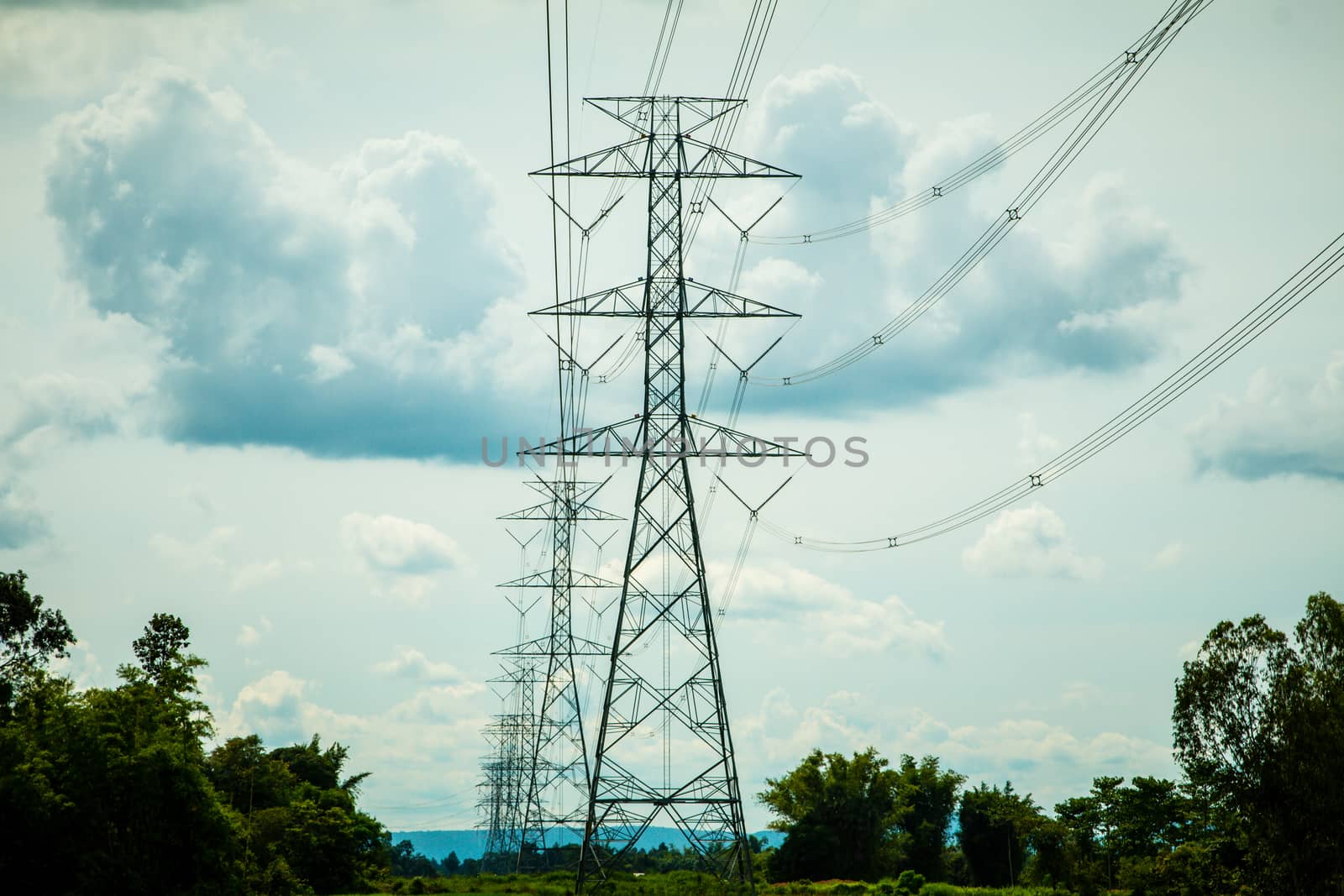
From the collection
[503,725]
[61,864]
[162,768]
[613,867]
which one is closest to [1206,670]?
[613,867]

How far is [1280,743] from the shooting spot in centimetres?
4159

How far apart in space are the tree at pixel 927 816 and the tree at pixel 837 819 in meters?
4.68

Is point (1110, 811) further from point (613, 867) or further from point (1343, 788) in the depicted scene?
point (613, 867)

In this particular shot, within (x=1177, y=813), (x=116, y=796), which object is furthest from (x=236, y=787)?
(x=1177, y=813)

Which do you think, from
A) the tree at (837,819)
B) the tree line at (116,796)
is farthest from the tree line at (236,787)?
the tree at (837,819)

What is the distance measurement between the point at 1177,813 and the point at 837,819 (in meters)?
21.3

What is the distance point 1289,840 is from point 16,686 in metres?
48.8

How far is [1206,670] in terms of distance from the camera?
142 ft

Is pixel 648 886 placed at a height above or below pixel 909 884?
above

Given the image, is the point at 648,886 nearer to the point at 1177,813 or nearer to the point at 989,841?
the point at 1177,813

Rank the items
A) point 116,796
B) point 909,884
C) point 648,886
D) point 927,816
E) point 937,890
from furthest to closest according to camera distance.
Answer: point 927,816
point 909,884
point 937,890
point 648,886
point 116,796

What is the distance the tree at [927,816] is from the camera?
89.8 m

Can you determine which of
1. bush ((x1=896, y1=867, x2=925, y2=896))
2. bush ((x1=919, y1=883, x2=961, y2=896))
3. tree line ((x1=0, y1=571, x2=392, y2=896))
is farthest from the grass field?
tree line ((x1=0, y1=571, x2=392, y2=896))

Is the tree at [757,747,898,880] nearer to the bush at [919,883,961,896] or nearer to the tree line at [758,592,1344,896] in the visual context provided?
→ the tree line at [758,592,1344,896]
